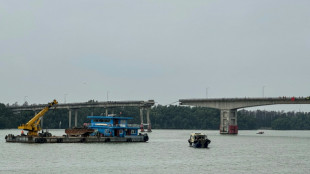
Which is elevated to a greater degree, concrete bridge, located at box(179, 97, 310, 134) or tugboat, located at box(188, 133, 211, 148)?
concrete bridge, located at box(179, 97, 310, 134)

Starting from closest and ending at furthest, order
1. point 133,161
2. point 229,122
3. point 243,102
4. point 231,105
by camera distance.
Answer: point 133,161 → point 243,102 → point 229,122 → point 231,105

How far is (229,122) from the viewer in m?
155

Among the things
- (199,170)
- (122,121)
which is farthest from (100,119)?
(199,170)

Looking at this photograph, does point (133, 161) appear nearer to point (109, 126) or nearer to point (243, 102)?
point (109, 126)

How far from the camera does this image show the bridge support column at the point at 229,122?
156 metres

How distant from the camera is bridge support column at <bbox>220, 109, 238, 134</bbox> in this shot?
156 meters

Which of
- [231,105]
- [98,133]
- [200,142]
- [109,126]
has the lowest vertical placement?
[200,142]

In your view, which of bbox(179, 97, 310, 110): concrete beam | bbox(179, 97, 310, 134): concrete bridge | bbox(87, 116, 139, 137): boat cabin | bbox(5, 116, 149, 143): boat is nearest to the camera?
bbox(5, 116, 149, 143): boat

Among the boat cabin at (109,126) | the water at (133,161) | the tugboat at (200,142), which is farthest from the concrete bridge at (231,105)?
the water at (133,161)

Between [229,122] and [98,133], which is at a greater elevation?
[229,122]

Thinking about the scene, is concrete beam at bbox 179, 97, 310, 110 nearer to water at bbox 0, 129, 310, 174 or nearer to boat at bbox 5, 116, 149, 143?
boat at bbox 5, 116, 149, 143

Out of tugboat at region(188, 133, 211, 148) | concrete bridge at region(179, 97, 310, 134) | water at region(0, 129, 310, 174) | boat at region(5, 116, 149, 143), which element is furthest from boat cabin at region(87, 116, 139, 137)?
concrete bridge at region(179, 97, 310, 134)

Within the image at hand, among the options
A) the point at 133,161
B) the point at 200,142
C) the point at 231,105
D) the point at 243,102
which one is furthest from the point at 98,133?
the point at 243,102

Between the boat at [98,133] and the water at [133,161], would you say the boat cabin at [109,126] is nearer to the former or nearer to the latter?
the boat at [98,133]
